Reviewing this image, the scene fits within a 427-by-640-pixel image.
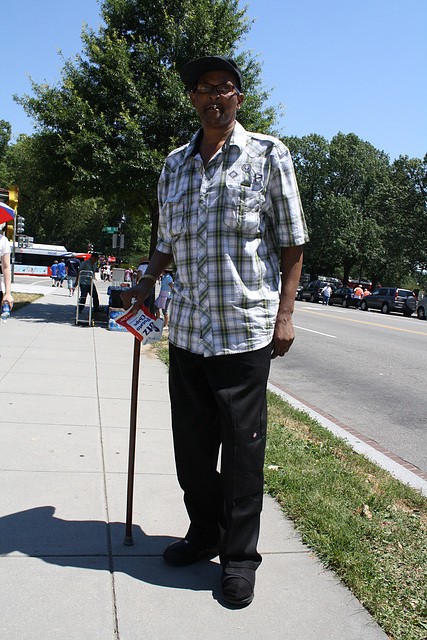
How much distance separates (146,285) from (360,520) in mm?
1798

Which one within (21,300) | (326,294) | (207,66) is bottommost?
(326,294)

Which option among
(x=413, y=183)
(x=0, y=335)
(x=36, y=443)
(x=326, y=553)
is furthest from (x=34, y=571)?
(x=413, y=183)

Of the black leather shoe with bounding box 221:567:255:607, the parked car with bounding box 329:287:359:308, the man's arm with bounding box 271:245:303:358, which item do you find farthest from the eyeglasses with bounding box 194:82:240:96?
the parked car with bounding box 329:287:359:308

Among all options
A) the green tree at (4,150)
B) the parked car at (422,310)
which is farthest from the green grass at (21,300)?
the green tree at (4,150)

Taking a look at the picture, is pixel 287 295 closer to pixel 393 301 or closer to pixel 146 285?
pixel 146 285

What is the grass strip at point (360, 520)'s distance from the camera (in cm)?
260

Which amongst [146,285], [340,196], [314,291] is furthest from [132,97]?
[340,196]

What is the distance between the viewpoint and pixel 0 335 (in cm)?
1041

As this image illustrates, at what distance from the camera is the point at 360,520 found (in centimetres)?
335

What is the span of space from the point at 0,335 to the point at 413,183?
46.2 metres

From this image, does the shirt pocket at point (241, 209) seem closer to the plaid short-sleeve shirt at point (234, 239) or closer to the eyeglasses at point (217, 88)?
the plaid short-sleeve shirt at point (234, 239)

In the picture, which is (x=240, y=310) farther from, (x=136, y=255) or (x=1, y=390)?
(x=136, y=255)

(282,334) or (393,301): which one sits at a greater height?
(282,334)

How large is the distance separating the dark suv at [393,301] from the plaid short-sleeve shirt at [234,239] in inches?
1334
